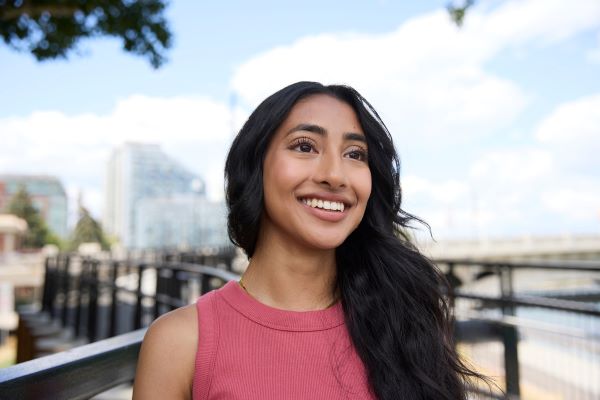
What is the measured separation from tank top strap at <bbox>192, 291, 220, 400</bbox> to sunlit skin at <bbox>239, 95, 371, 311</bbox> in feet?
0.60

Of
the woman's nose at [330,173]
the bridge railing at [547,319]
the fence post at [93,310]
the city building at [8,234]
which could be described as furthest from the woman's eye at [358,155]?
the city building at [8,234]

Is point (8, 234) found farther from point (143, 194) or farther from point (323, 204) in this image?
point (323, 204)

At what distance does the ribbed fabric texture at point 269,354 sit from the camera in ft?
4.78

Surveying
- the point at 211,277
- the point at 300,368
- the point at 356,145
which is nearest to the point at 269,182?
the point at 356,145

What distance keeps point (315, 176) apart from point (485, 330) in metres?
1.39

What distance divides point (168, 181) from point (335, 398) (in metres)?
89.0

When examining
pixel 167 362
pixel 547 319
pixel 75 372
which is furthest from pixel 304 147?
pixel 547 319

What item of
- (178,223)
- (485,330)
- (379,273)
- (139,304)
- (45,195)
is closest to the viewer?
(379,273)

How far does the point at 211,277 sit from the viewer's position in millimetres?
4230

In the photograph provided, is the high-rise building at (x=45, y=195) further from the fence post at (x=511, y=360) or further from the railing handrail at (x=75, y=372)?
the railing handrail at (x=75, y=372)

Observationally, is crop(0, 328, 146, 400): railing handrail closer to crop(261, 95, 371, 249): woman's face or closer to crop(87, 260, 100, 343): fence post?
crop(261, 95, 371, 249): woman's face

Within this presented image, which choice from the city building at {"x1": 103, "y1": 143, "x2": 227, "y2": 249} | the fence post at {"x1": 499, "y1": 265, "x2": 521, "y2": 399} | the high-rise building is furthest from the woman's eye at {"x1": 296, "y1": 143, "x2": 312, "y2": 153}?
the high-rise building

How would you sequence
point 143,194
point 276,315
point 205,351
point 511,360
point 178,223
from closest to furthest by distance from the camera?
point 205,351, point 276,315, point 511,360, point 178,223, point 143,194

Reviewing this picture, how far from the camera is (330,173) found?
5.33 ft
